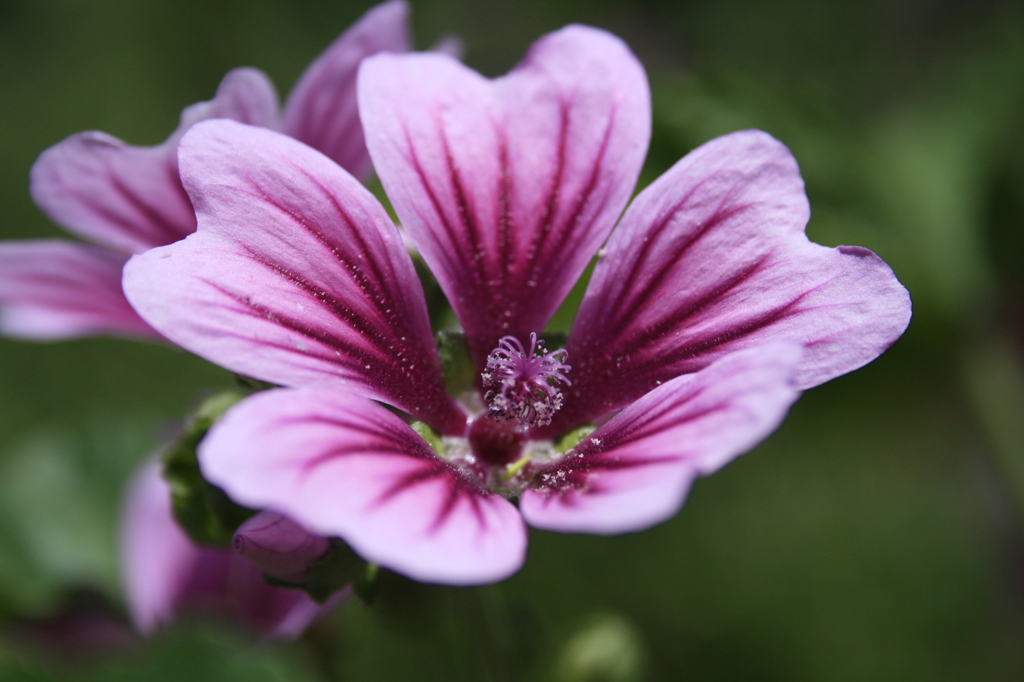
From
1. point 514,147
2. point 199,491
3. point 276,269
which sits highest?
point 514,147

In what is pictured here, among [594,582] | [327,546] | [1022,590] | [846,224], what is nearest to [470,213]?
[327,546]

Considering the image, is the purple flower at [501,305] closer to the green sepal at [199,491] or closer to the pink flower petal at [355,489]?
the pink flower petal at [355,489]

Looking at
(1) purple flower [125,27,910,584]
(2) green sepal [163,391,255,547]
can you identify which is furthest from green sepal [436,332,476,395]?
(2) green sepal [163,391,255,547]

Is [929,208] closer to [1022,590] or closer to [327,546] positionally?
[1022,590]

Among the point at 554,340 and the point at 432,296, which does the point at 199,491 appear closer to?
the point at 432,296

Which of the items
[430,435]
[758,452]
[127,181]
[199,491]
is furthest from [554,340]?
[758,452]

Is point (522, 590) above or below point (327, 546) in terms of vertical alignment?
below

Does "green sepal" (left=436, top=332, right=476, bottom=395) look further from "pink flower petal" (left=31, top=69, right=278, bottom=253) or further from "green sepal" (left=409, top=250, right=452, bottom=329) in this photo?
"pink flower petal" (left=31, top=69, right=278, bottom=253)
